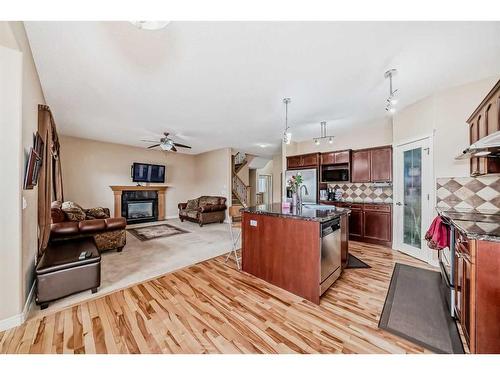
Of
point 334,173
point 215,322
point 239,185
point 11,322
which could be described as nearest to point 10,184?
point 11,322

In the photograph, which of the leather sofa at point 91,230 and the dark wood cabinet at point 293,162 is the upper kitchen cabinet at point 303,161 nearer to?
the dark wood cabinet at point 293,162

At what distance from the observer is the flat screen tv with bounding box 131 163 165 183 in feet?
22.6

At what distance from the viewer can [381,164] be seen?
4121 millimetres

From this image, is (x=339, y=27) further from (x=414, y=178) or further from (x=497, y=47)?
(x=414, y=178)

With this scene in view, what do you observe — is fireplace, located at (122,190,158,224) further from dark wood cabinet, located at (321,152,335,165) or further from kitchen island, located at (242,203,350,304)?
dark wood cabinet, located at (321,152,335,165)

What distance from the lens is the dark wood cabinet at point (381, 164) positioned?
4.00m

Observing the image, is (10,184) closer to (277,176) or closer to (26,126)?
(26,126)

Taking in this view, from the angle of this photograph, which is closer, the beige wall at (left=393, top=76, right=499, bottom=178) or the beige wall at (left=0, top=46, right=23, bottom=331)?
the beige wall at (left=0, top=46, right=23, bottom=331)

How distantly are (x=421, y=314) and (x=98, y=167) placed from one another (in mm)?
8284

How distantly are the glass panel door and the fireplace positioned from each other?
24.9 ft

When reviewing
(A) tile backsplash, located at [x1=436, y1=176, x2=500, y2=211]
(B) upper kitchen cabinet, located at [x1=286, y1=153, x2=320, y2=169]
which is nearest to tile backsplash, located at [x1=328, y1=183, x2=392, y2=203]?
(B) upper kitchen cabinet, located at [x1=286, y1=153, x2=320, y2=169]
